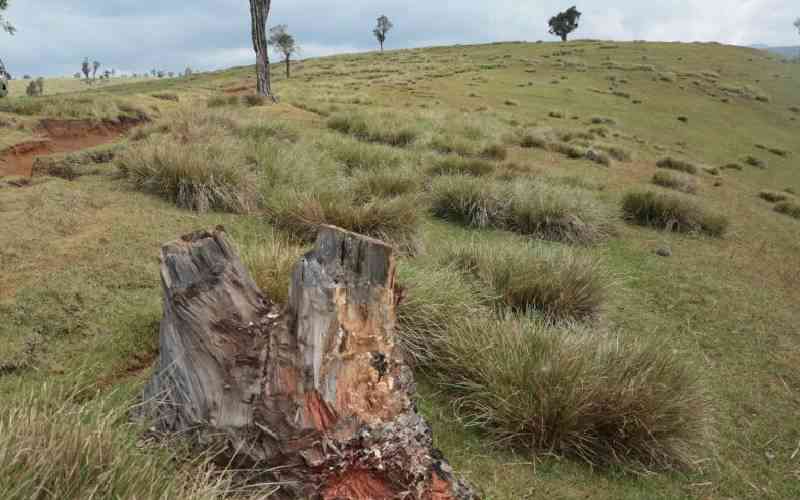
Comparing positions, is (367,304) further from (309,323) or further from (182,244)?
(182,244)

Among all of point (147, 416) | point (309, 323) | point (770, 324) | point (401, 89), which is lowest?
point (770, 324)

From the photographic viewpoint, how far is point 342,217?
14.8 ft

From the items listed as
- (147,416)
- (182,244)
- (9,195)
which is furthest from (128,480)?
(9,195)

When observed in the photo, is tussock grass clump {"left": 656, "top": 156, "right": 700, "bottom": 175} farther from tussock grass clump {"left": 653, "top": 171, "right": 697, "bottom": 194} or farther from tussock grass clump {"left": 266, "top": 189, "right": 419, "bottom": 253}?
→ tussock grass clump {"left": 266, "top": 189, "right": 419, "bottom": 253}

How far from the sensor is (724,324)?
434 centimetres

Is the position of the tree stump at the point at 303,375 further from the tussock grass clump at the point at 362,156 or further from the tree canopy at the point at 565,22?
the tree canopy at the point at 565,22

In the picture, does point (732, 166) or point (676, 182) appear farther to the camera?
point (732, 166)

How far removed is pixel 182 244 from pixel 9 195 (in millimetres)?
3299

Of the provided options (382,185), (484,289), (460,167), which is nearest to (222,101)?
(460,167)

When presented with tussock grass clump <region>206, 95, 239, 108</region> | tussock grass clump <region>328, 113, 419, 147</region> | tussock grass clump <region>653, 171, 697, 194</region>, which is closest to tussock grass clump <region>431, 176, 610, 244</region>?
tussock grass clump <region>328, 113, 419, 147</region>

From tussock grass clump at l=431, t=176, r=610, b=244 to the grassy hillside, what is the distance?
0.09ft

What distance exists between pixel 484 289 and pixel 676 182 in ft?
23.5

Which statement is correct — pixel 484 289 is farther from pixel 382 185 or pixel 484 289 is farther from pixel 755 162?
pixel 755 162

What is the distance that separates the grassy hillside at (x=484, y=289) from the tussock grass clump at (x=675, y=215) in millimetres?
29
